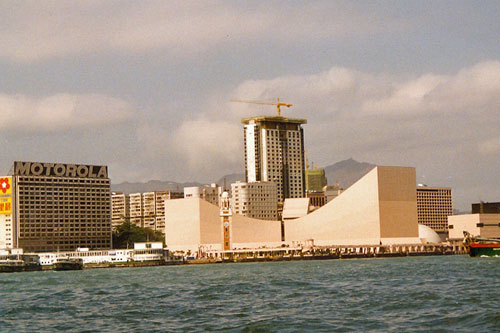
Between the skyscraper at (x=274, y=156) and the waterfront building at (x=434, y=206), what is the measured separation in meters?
26.7

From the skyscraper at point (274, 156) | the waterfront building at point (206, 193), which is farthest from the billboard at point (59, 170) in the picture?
the skyscraper at point (274, 156)

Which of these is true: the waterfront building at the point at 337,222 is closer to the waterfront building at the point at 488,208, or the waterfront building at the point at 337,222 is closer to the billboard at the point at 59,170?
the billboard at the point at 59,170

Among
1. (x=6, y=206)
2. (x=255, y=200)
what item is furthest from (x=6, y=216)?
(x=255, y=200)

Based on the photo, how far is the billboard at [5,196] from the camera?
412 ft

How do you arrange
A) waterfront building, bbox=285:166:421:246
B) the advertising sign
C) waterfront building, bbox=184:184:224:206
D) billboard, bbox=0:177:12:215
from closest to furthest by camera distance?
waterfront building, bbox=285:166:421:246, billboard, bbox=0:177:12:215, the advertising sign, waterfront building, bbox=184:184:224:206

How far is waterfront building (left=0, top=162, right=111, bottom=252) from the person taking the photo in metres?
128

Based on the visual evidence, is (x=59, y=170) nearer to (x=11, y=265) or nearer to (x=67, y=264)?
(x=67, y=264)

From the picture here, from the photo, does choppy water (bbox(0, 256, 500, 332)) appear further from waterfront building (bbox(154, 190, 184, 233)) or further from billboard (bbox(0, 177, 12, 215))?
waterfront building (bbox(154, 190, 184, 233))

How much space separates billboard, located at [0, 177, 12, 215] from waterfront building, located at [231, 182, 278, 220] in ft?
127

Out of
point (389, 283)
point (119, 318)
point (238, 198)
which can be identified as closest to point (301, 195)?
point (238, 198)

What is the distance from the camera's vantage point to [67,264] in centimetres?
8931

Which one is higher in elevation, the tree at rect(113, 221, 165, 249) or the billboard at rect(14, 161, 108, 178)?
the billboard at rect(14, 161, 108, 178)

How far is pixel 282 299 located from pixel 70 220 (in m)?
110

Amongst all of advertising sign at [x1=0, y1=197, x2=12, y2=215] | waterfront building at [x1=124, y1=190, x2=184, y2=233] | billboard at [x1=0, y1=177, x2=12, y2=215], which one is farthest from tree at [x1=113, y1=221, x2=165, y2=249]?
waterfront building at [x1=124, y1=190, x2=184, y2=233]
